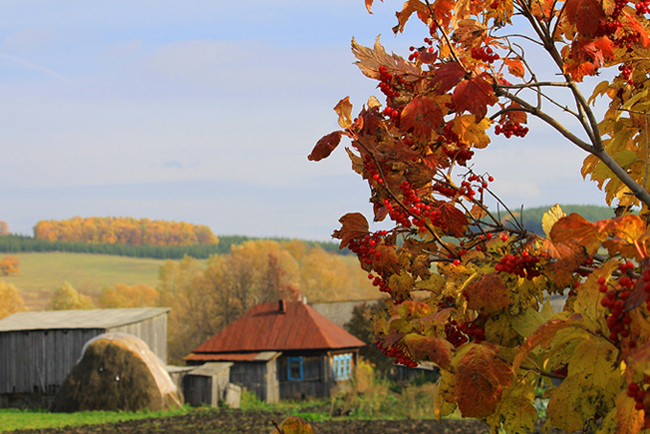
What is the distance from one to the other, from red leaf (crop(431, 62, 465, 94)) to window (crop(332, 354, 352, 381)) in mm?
25084

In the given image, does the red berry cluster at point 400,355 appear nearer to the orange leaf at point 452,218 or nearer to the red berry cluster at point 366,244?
the red berry cluster at point 366,244

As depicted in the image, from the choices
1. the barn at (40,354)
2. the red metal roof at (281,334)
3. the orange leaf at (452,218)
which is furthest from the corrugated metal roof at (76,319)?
the orange leaf at (452,218)

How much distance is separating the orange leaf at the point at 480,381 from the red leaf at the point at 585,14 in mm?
1529

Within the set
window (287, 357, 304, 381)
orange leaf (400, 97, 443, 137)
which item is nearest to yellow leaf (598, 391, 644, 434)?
orange leaf (400, 97, 443, 137)

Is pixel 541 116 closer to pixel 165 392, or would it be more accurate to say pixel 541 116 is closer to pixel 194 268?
pixel 165 392

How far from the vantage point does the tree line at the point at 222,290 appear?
140ft

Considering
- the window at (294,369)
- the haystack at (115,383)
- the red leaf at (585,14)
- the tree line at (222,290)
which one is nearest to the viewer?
the red leaf at (585,14)

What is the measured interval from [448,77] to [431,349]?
1043 mm

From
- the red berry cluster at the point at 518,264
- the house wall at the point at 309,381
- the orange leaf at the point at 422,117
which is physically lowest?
the house wall at the point at 309,381

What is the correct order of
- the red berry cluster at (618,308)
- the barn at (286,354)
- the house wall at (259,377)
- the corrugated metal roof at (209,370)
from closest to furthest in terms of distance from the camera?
the red berry cluster at (618,308) < the corrugated metal roof at (209,370) < the house wall at (259,377) < the barn at (286,354)

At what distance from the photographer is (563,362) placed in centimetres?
196

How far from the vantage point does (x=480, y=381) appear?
1.74m

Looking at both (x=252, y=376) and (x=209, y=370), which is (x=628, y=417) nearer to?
(x=209, y=370)

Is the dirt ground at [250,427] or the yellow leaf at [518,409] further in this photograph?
the dirt ground at [250,427]
